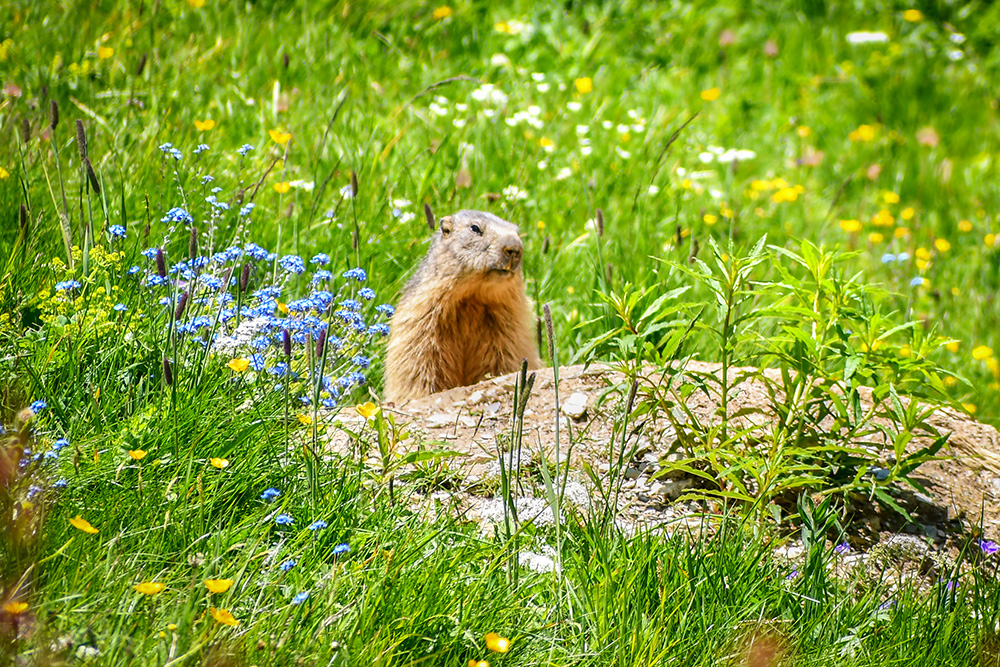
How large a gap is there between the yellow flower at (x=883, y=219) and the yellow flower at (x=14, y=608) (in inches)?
266

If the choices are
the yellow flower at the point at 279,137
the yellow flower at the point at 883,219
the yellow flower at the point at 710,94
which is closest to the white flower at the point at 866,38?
the yellow flower at the point at 710,94

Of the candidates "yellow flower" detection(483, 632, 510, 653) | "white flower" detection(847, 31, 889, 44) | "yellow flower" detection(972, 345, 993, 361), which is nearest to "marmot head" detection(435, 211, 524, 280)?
"yellow flower" detection(972, 345, 993, 361)

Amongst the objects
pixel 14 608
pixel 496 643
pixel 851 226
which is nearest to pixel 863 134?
pixel 851 226

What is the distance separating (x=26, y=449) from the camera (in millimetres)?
2576

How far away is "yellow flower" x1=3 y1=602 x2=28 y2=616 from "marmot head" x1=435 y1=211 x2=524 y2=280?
3265mm

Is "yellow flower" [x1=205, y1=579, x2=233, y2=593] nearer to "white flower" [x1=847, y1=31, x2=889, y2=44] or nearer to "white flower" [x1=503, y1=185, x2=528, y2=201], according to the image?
"white flower" [x1=503, y1=185, x2=528, y2=201]

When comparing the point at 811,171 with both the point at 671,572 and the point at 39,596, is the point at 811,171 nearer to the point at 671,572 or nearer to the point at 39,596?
the point at 671,572

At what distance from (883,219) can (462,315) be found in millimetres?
3808

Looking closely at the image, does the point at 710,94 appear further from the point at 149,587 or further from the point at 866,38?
the point at 149,587

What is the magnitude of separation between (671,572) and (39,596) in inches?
62.9

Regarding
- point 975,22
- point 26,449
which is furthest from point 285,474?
point 975,22

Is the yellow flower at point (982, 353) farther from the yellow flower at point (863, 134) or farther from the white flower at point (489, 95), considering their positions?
the white flower at point (489, 95)

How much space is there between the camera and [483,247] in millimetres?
5109

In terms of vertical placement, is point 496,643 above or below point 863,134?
above
